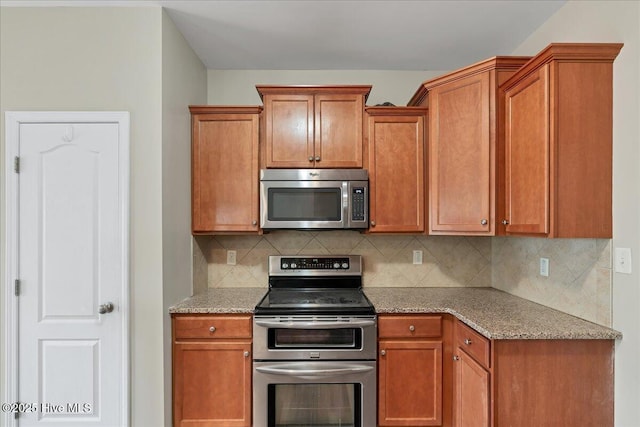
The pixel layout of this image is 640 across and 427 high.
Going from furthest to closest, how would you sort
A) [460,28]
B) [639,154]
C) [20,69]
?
[460,28], [20,69], [639,154]

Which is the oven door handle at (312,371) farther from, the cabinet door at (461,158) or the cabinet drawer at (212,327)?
the cabinet door at (461,158)

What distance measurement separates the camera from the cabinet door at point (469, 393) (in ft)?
5.20

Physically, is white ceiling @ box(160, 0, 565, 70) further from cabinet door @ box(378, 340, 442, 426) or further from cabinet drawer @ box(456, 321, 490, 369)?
cabinet door @ box(378, 340, 442, 426)

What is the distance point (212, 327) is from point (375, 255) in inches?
52.8

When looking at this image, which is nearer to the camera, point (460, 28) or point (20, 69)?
point (20, 69)

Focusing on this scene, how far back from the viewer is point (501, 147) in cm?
188

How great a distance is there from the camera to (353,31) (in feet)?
7.16

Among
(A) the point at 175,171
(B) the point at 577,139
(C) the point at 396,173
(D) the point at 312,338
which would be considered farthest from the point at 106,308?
(B) the point at 577,139

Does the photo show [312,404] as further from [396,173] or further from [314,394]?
[396,173]

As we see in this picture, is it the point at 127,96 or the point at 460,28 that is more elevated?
Answer: the point at 460,28

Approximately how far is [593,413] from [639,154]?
1183 millimetres

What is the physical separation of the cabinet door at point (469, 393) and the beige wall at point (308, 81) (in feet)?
6.55

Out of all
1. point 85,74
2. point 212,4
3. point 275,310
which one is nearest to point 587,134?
point 275,310

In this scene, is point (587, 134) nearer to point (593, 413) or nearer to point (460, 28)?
point (460, 28)
